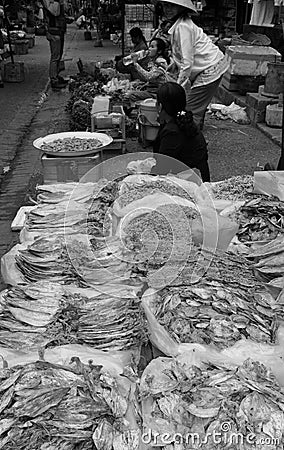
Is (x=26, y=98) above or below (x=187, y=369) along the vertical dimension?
below

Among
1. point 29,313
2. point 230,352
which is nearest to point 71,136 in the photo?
point 29,313

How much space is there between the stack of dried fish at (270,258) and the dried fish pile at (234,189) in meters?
0.79

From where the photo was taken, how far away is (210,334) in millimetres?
2096

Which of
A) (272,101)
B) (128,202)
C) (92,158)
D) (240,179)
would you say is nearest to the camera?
(128,202)

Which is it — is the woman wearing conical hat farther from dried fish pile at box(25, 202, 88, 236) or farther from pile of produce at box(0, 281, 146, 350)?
pile of produce at box(0, 281, 146, 350)

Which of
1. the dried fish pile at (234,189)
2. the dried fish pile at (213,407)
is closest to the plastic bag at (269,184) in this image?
the dried fish pile at (234,189)

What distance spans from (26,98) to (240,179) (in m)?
7.62

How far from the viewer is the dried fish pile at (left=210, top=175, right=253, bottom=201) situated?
12.1 ft

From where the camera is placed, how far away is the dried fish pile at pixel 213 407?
1630 millimetres

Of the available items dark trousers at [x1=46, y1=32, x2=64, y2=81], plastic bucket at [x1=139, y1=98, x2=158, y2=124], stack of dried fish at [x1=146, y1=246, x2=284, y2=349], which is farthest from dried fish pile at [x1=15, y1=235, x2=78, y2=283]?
dark trousers at [x1=46, y1=32, x2=64, y2=81]

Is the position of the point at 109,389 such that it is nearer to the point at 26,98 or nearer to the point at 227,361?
the point at 227,361

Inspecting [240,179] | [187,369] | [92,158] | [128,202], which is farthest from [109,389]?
[92,158]

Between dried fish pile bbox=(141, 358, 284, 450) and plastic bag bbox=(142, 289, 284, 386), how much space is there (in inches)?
1.8

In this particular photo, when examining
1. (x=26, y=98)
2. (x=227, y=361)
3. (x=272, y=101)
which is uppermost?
(x=227, y=361)
